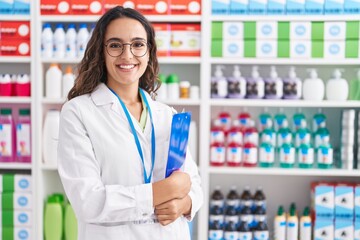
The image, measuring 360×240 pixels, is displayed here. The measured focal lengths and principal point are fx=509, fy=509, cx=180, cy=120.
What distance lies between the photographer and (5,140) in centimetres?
341

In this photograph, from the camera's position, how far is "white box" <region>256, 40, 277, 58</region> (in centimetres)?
328

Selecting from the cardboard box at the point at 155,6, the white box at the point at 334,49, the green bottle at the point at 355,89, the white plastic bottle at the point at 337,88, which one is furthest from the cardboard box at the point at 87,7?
the green bottle at the point at 355,89

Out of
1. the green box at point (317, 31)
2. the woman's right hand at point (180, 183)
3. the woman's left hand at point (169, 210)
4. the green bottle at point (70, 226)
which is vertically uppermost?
the green box at point (317, 31)

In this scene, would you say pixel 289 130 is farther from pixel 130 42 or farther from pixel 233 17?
pixel 130 42

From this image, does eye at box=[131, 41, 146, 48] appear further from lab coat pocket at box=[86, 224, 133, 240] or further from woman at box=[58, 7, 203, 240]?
lab coat pocket at box=[86, 224, 133, 240]

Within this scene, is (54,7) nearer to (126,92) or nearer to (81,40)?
(81,40)

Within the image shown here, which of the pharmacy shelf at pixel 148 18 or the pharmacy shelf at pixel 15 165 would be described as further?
the pharmacy shelf at pixel 15 165

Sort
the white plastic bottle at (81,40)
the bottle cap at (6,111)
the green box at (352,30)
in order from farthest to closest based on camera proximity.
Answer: the bottle cap at (6,111)
the white plastic bottle at (81,40)
the green box at (352,30)

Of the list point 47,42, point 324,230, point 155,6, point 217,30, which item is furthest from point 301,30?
point 47,42

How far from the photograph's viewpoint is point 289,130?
3424 millimetres

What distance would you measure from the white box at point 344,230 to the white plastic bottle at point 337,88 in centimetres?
80

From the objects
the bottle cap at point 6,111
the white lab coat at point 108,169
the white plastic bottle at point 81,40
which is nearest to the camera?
the white lab coat at point 108,169

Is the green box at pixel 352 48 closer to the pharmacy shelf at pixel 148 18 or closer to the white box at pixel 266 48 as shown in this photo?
the white box at pixel 266 48

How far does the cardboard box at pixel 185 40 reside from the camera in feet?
10.9
